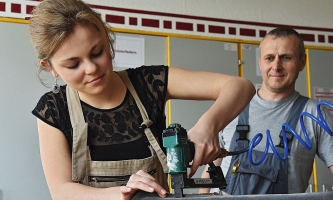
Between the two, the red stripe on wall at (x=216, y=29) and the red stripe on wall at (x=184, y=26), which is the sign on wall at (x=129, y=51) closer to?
the red stripe on wall at (x=184, y=26)

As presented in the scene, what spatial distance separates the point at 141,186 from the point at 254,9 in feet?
8.54

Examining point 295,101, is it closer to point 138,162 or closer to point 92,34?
point 138,162

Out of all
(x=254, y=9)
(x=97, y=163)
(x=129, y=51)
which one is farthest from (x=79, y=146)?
→ (x=254, y=9)

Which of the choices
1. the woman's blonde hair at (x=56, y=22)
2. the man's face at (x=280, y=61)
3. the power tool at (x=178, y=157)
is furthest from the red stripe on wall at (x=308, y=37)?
the power tool at (x=178, y=157)

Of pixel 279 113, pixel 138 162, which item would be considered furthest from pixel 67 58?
pixel 279 113

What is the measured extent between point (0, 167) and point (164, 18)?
1337mm

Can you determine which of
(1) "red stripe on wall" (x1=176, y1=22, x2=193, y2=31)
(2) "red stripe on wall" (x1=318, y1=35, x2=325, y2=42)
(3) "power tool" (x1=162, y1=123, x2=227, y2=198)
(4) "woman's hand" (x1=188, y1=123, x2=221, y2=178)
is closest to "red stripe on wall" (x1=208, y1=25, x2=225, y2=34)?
(1) "red stripe on wall" (x1=176, y1=22, x2=193, y2=31)

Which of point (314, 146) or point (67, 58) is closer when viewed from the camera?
point (67, 58)

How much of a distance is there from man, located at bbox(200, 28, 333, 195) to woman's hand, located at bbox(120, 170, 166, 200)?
0.92 metres

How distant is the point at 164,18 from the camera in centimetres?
305

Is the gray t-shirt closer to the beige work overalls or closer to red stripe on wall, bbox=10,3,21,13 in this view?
the beige work overalls

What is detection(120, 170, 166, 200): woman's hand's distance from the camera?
91 cm

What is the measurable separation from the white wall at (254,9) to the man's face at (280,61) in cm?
107

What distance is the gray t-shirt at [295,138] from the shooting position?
1890mm
